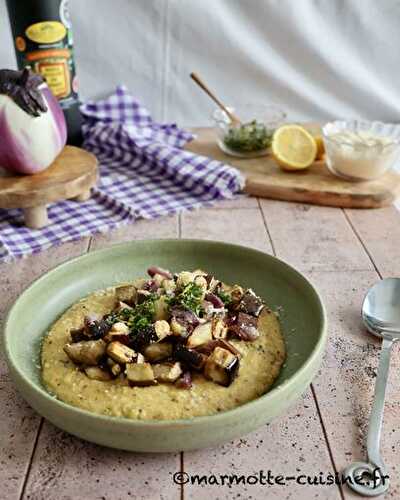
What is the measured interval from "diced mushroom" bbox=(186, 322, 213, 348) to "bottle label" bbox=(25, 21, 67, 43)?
106cm

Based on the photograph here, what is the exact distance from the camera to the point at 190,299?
102cm

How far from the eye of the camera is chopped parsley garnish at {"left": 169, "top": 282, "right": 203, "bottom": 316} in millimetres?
1010

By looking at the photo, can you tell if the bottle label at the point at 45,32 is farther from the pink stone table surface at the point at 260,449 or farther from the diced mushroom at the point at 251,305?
the diced mushroom at the point at 251,305

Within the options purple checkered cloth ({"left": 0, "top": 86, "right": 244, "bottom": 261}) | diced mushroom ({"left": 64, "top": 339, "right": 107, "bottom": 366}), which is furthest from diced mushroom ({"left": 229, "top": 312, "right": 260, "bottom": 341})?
purple checkered cloth ({"left": 0, "top": 86, "right": 244, "bottom": 261})

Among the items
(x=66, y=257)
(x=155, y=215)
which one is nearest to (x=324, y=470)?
(x=66, y=257)

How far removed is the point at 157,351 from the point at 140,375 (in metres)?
0.05

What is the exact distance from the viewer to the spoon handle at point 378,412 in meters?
0.86

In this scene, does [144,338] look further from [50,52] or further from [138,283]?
[50,52]

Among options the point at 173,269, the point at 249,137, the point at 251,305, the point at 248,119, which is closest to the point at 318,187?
the point at 249,137

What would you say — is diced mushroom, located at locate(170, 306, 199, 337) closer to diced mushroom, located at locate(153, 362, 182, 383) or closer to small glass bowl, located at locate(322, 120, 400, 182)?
diced mushroom, located at locate(153, 362, 182, 383)

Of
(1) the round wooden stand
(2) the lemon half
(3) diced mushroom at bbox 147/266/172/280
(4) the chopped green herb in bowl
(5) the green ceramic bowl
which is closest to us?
(5) the green ceramic bowl

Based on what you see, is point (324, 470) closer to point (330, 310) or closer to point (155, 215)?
point (330, 310)

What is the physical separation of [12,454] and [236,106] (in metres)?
1.64

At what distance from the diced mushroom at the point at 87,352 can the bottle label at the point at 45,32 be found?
3.37 ft
